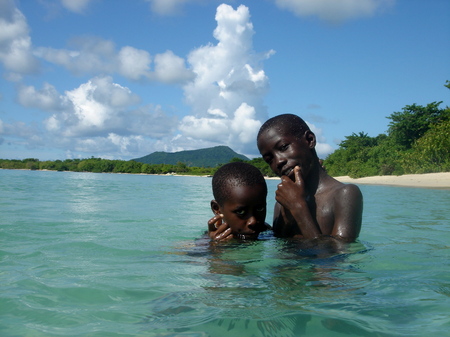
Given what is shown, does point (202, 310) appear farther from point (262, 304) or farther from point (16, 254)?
point (16, 254)

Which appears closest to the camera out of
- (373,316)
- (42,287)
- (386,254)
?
(373,316)

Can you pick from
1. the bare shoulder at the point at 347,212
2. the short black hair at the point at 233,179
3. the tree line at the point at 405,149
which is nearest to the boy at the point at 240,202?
the short black hair at the point at 233,179

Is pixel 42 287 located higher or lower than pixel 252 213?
lower

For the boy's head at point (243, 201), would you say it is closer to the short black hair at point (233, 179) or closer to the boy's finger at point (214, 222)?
the short black hair at point (233, 179)

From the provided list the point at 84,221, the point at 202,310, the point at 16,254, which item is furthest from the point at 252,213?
the point at 84,221

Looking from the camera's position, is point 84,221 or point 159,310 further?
point 84,221

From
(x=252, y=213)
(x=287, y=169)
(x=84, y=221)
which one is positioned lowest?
(x=84, y=221)

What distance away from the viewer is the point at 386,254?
12.7 ft

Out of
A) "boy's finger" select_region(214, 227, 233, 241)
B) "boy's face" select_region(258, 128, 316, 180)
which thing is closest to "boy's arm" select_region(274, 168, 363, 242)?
"boy's face" select_region(258, 128, 316, 180)

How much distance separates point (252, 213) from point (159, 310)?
196 centimetres

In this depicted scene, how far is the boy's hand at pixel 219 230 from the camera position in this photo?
13.4 ft

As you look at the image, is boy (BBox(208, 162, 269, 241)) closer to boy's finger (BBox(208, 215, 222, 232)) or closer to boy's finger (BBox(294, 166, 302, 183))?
boy's finger (BBox(208, 215, 222, 232))

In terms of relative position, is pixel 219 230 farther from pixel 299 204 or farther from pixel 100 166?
pixel 100 166

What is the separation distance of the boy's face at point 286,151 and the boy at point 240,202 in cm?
25
